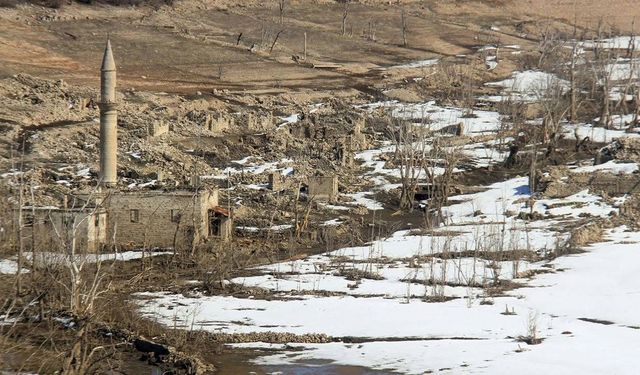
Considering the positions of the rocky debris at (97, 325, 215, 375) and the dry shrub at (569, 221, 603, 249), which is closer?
the rocky debris at (97, 325, 215, 375)

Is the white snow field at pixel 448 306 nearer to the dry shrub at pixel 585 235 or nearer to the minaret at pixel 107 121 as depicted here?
the dry shrub at pixel 585 235

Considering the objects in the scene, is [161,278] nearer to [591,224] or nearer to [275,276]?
[275,276]

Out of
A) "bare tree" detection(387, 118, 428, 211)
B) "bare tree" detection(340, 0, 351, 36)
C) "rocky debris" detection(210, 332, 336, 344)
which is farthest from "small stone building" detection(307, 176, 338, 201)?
"bare tree" detection(340, 0, 351, 36)

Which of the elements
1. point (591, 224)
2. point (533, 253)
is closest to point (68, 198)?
point (533, 253)

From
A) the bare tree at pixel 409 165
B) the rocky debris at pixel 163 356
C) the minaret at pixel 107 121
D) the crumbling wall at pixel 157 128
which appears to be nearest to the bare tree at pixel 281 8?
the crumbling wall at pixel 157 128

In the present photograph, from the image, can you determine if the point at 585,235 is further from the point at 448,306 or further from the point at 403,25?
the point at 403,25

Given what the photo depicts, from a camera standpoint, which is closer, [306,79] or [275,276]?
[275,276]

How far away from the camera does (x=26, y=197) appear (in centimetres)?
3725

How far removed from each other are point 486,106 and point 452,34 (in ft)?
93.7

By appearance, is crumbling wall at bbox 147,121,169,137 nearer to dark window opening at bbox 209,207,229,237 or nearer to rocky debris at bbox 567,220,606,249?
dark window opening at bbox 209,207,229,237

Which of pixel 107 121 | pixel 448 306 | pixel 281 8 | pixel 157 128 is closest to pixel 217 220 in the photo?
pixel 107 121

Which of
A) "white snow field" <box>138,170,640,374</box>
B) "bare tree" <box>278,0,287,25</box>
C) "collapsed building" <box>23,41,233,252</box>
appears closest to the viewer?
"white snow field" <box>138,170,640,374</box>

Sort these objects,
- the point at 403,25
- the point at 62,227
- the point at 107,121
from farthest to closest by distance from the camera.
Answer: the point at 403,25, the point at 107,121, the point at 62,227

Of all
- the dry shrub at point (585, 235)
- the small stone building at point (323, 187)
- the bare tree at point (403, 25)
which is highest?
the bare tree at point (403, 25)
